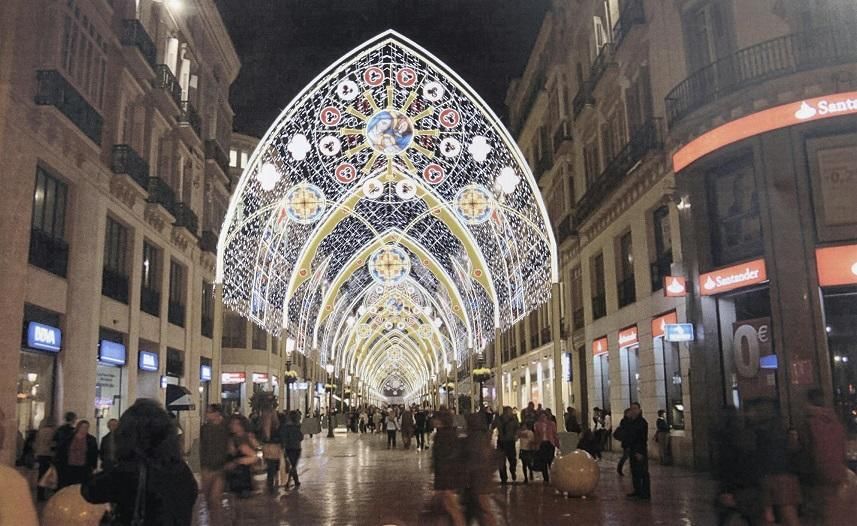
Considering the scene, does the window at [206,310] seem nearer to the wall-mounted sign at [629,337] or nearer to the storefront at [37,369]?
the storefront at [37,369]

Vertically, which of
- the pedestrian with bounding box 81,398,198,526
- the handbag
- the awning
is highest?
the awning

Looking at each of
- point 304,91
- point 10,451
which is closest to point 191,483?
point 10,451

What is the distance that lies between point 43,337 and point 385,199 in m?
32.1

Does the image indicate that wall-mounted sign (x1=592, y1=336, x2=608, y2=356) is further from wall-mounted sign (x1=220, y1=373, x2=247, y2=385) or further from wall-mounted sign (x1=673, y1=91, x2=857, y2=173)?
wall-mounted sign (x1=220, y1=373, x2=247, y2=385)

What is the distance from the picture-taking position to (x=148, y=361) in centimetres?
2584

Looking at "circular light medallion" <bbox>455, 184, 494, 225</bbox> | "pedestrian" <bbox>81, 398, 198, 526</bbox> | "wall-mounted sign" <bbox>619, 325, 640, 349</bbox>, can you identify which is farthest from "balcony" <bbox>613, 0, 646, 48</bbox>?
"pedestrian" <bbox>81, 398, 198, 526</bbox>

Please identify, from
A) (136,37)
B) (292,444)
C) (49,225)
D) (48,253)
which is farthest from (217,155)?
(292,444)

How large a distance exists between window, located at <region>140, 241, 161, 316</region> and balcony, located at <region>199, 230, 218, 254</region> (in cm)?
508

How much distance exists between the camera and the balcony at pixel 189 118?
93.5 feet

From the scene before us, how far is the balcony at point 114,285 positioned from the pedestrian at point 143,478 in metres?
19.0

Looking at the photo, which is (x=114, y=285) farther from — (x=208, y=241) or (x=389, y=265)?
(x=389, y=265)

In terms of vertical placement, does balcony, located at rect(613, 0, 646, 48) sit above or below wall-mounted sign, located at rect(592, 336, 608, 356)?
above

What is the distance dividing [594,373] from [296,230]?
54.7 feet

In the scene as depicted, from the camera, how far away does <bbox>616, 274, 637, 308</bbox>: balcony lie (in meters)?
24.8
